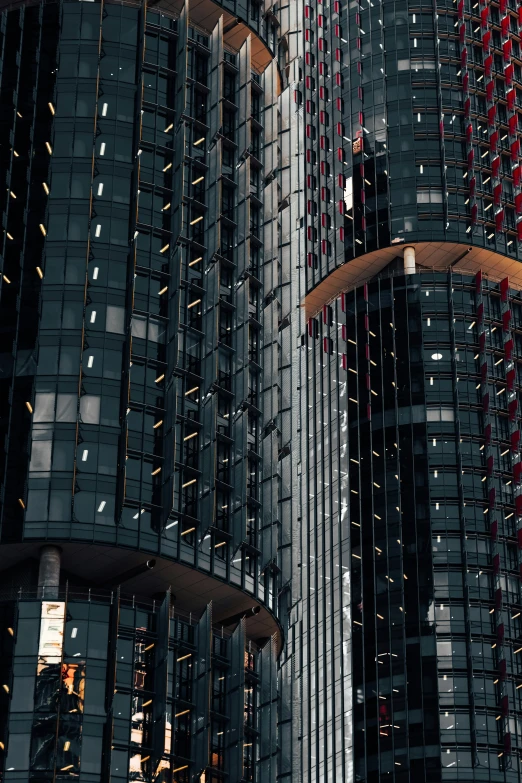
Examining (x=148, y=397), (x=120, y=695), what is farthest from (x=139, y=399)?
(x=120, y=695)

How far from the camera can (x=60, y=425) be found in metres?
136

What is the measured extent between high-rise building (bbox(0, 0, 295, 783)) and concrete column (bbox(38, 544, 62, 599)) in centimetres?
26

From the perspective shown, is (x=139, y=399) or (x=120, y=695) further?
(x=139, y=399)

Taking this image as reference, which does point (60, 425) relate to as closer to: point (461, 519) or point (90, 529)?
point (90, 529)

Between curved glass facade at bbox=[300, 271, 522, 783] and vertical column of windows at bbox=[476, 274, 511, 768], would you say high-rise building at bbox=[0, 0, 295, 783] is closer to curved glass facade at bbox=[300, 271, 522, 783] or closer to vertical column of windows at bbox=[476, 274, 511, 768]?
curved glass facade at bbox=[300, 271, 522, 783]

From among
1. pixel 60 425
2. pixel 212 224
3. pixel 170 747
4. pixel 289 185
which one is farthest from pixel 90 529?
pixel 289 185

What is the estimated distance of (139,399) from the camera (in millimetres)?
138875

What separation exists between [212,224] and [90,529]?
105 feet

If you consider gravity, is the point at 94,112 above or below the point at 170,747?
above

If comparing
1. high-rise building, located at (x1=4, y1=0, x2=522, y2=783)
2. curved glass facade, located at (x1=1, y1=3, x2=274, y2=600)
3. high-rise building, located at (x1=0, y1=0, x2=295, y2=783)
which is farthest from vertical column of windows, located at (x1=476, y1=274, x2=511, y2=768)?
curved glass facade, located at (x1=1, y1=3, x2=274, y2=600)

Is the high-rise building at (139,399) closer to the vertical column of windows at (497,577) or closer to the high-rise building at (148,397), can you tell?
the high-rise building at (148,397)

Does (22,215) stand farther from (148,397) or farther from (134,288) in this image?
(148,397)

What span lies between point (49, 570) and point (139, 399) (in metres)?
15.4

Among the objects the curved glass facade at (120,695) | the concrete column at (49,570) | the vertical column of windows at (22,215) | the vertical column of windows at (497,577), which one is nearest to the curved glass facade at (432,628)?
the vertical column of windows at (497,577)
